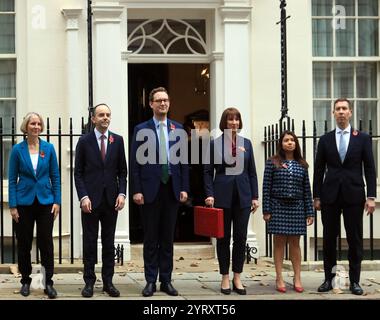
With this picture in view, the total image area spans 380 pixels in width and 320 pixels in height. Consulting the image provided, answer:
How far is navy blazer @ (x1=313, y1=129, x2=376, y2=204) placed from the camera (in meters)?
9.05

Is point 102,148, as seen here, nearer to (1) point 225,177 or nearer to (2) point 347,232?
(1) point 225,177

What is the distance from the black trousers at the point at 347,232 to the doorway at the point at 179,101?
399cm

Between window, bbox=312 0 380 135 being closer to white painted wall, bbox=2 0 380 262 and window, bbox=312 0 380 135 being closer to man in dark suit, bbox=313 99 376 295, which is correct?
white painted wall, bbox=2 0 380 262

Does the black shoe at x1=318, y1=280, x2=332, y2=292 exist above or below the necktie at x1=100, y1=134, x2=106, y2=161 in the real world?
below

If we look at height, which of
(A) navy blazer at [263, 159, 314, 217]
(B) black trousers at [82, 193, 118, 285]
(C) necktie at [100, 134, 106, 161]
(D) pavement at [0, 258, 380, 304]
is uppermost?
(C) necktie at [100, 134, 106, 161]

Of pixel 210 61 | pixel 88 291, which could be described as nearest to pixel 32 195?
pixel 88 291

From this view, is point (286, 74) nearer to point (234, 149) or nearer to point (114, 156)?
point (234, 149)

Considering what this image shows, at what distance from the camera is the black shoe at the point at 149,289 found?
8.67 m

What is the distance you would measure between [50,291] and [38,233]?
2.06ft

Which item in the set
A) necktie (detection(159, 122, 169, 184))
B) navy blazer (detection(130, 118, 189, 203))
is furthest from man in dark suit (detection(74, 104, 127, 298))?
necktie (detection(159, 122, 169, 184))

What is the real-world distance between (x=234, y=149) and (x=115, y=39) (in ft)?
11.9

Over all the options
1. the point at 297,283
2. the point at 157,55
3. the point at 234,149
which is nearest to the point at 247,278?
the point at 297,283

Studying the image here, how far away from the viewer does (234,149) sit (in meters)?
9.03

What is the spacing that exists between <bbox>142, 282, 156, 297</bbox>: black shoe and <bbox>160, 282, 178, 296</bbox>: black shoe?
0.41 feet
